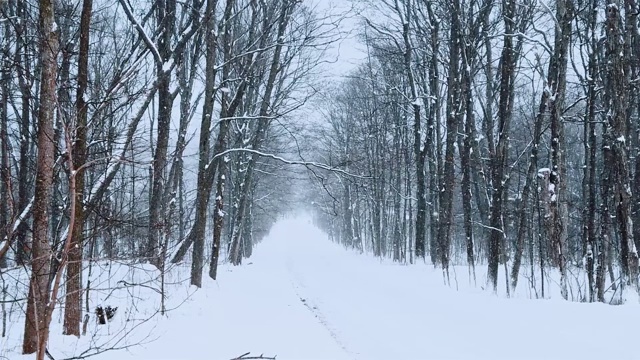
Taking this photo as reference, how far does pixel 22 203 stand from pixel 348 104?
29965 millimetres

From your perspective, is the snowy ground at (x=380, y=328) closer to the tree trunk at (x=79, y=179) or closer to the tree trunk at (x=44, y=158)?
the tree trunk at (x=79, y=179)

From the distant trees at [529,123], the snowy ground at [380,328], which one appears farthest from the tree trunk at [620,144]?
the snowy ground at [380,328]

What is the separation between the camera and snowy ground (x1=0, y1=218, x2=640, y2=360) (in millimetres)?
6961

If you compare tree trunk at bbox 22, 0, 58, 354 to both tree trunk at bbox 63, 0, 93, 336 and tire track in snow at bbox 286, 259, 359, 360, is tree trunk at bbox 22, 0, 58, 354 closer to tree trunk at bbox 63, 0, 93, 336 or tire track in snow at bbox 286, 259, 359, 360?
tree trunk at bbox 63, 0, 93, 336

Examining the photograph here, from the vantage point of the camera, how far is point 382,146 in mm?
32281

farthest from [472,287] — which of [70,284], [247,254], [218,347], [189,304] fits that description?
[247,254]

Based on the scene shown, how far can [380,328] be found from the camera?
10.0 m

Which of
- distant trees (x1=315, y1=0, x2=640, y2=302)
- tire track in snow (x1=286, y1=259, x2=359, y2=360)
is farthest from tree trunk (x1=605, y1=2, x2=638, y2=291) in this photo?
tire track in snow (x1=286, y1=259, x2=359, y2=360)

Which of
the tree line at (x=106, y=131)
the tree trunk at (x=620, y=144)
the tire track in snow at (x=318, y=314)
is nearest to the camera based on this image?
the tree line at (x=106, y=131)

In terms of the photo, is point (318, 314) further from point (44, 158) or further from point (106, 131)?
point (44, 158)

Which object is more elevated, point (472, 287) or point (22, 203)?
point (22, 203)

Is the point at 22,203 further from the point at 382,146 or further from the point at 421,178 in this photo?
the point at 382,146

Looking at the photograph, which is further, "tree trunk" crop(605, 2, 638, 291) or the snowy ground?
"tree trunk" crop(605, 2, 638, 291)

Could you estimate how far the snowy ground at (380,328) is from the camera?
696 cm
